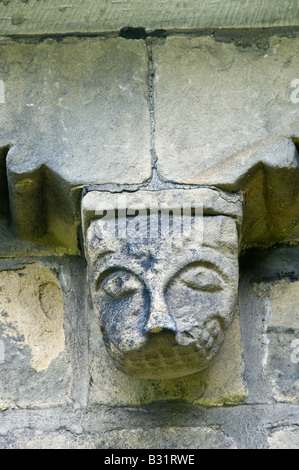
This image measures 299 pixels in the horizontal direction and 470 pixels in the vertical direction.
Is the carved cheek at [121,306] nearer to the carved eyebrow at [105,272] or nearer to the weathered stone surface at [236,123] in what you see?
the carved eyebrow at [105,272]

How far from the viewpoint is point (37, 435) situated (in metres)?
2.14

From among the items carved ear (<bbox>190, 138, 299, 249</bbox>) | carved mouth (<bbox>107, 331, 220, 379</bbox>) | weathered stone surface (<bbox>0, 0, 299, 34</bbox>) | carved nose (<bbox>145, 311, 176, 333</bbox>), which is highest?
weathered stone surface (<bbox>0, 0, 299, 34</bbox>)

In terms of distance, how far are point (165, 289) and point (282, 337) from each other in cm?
40

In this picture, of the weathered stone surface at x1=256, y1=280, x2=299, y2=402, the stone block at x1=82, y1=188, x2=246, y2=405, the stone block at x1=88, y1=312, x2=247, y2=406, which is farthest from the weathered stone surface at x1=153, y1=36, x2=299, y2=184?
the stone block at x1=88, y1=312, x2=247, y2=406

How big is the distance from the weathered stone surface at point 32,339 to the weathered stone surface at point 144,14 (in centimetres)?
66

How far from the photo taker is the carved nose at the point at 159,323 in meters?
1.95

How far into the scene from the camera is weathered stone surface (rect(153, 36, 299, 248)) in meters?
2.23

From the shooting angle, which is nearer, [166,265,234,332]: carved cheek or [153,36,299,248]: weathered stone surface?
[166,265,234,332]: carved cheek

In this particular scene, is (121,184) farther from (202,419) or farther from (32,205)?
(202,419)

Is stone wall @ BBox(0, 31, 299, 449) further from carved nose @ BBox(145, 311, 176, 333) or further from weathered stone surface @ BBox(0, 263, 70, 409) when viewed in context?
carved nose @ BBox(145, 311, 176, 333)

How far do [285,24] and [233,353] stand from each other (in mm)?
891

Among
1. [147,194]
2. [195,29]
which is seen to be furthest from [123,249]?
[195,29]

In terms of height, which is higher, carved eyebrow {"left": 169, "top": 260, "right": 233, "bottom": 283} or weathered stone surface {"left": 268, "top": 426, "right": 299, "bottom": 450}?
carved eyebrow {"left": 169, "top": 260, "right": 233, "bottom": 283}

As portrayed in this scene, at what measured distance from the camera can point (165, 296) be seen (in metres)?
2.02
